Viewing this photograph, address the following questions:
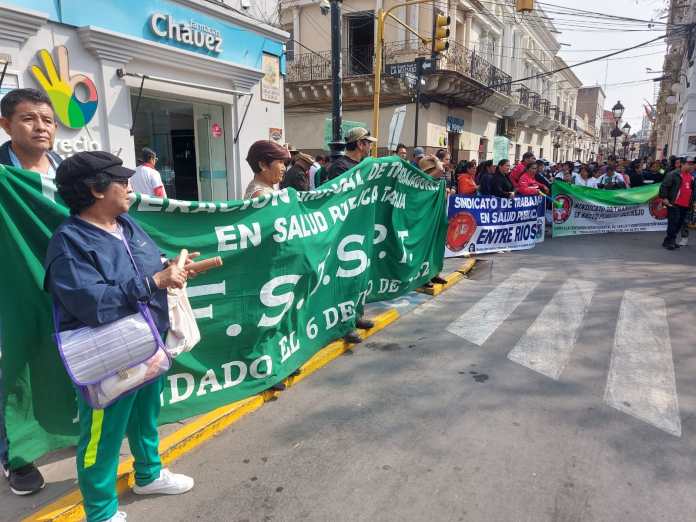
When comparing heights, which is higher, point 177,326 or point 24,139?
point 24,139

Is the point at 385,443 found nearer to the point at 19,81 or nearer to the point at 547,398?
the point at 547,398

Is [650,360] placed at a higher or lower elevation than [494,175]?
lower

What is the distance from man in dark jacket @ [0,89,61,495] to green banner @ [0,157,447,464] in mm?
97

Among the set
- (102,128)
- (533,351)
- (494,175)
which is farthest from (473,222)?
(102,128)

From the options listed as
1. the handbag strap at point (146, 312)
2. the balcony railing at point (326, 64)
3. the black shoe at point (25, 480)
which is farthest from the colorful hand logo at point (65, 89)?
the balcony railing at point (326, 64)

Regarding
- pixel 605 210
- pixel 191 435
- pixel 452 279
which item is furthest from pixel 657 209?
pixel 191 435

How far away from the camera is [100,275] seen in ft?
6.63

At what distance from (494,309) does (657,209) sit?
9.04 m

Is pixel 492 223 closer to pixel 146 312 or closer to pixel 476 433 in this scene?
pixel 476 433

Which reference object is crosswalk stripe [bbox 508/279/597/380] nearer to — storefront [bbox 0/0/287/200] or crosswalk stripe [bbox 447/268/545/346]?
crosswalk stripe [bbox 447/268/545/346]

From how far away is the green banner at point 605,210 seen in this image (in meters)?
12.1

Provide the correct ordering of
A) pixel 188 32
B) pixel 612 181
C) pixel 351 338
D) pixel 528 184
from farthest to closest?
pixel 612 181 < pixel 528 184 < pixel 188 32 < pixel 351 338

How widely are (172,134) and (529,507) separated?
39.3 ft

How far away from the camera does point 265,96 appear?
10.8 metres
